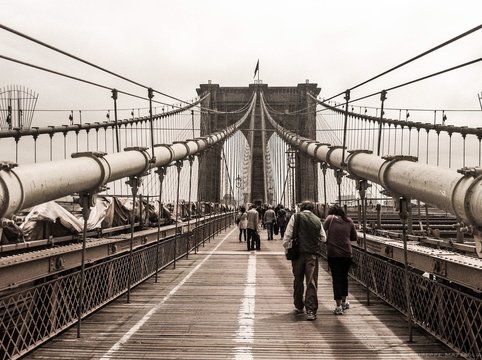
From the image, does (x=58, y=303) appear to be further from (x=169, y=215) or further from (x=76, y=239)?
(x=169, y=215)

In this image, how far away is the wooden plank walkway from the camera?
216 inches

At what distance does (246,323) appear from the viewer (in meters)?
6.76

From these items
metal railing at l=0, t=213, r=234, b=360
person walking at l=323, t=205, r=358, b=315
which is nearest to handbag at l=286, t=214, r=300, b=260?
person walking at l=323, t=205, r=358, b=315

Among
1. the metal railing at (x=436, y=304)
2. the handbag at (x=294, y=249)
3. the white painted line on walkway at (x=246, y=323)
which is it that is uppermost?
the handbag at (x=294, y=249)

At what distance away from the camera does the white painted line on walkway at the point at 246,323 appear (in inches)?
216

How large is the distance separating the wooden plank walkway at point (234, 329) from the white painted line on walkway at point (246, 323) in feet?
0.03

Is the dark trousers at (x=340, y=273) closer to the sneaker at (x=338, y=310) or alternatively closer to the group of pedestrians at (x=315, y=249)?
the group of pedestrians at (x=315, y=249)

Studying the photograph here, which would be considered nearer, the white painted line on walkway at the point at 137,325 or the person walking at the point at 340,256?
the white painted line on walkway at the point at 137,325

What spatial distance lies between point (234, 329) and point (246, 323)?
34 centimetres

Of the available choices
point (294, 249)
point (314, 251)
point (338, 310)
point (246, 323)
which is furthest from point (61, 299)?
point (338, 310)

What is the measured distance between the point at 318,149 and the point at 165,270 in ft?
14.9

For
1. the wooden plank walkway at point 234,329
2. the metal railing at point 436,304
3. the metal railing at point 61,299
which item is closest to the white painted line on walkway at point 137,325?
the wooden plank walkway at point 234,329

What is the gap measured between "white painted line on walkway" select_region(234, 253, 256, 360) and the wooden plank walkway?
0.01 meters

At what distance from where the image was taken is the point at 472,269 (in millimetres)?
5016
